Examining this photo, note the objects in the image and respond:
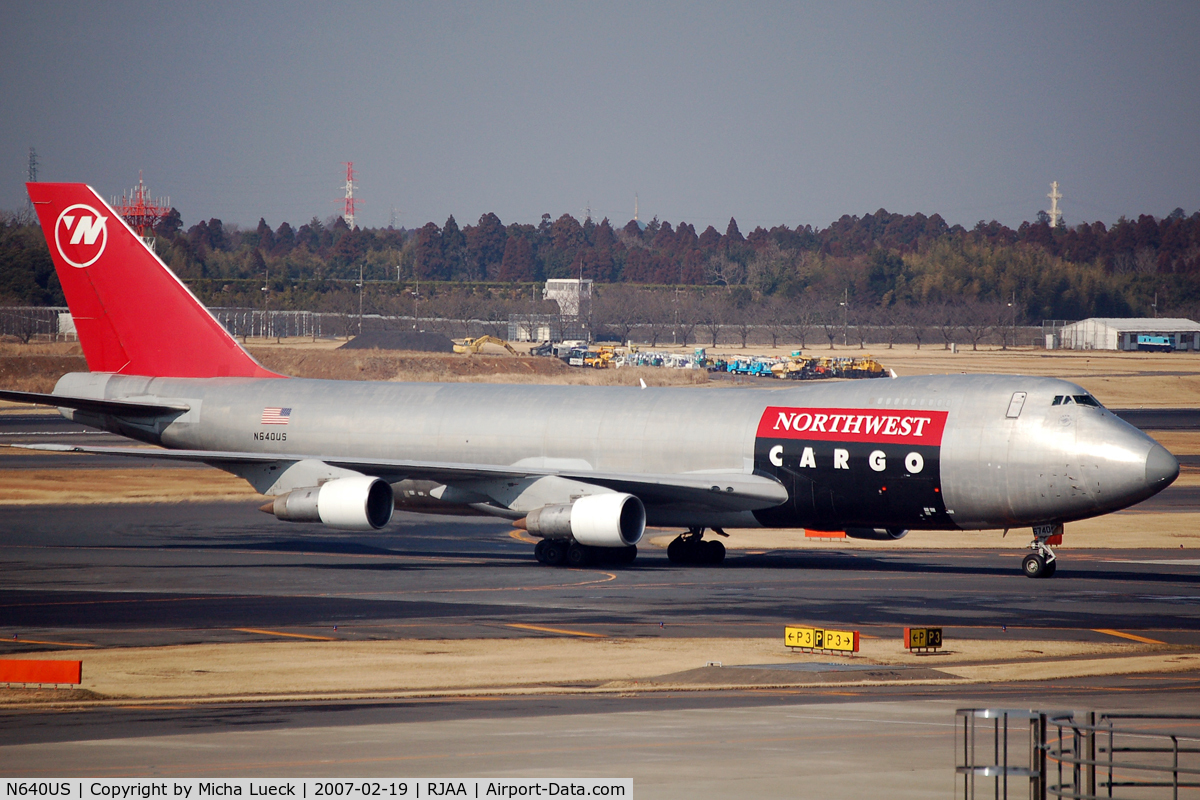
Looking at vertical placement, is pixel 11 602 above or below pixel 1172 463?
below

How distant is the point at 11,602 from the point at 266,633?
7542 mm

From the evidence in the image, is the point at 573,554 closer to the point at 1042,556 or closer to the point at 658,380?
the point at 1042,556

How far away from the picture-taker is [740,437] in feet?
125

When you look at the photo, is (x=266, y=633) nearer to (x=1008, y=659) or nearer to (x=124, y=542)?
(x=1008, y=659)

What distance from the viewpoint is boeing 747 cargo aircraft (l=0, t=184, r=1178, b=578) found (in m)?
35.0

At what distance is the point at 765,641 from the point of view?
26.6 meters

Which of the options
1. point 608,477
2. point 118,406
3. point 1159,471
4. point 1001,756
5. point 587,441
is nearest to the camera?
point 1001,756

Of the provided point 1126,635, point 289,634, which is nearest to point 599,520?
point 289,634

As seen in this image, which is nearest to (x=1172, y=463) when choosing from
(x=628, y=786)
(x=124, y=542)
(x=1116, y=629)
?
(x=1116, y=629)

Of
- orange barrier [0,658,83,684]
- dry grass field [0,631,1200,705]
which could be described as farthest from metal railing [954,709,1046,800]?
orange barrier [0,658,83,684]

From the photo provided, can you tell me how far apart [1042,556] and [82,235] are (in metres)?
31.5

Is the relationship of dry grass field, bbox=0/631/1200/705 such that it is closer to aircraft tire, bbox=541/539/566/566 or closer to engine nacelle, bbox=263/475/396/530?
engine nacelle, bbox=263/475/396/530

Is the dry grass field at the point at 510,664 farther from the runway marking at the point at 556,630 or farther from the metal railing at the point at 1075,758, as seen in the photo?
the metal railing at the point at 1075,758
